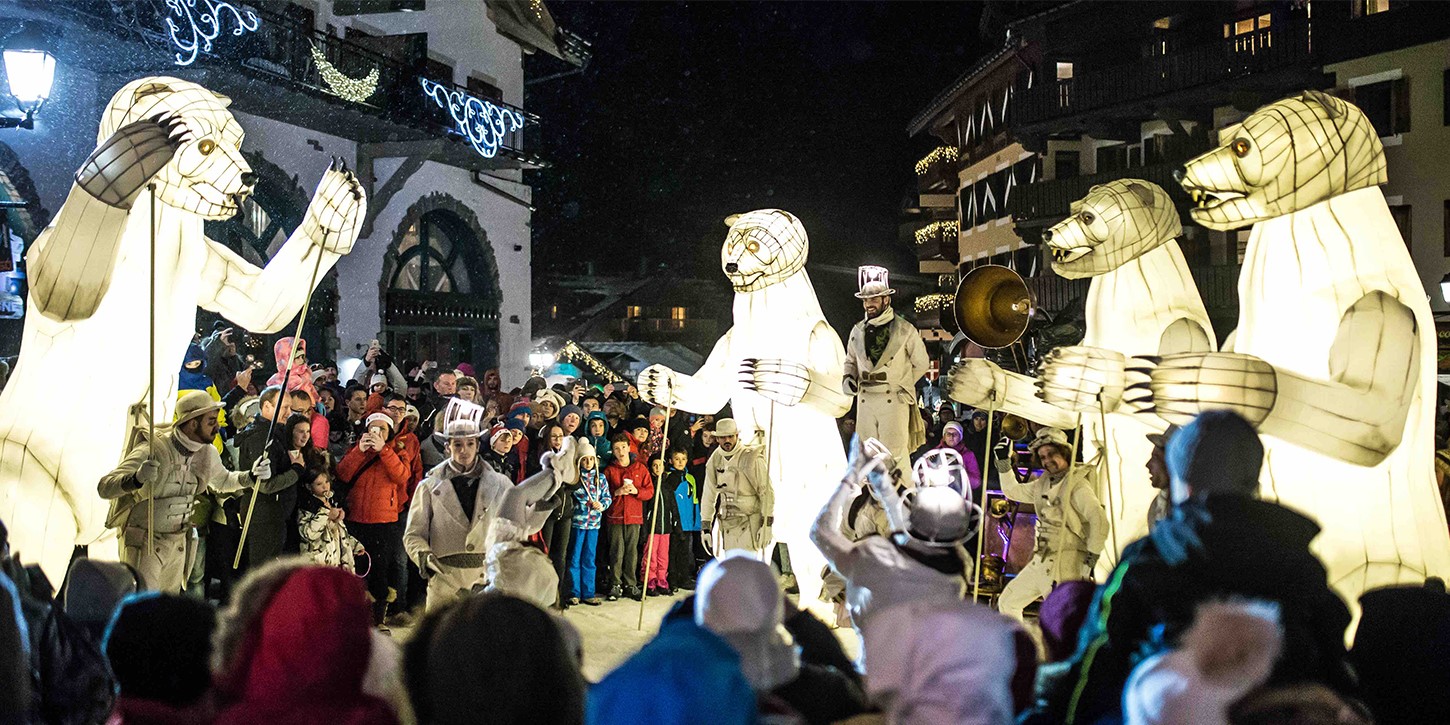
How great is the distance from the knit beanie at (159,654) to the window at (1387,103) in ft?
60.6

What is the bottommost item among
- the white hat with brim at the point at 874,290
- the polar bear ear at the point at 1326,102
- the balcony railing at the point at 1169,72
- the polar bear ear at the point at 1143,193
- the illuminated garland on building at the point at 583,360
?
the illuminated garland on building at the point at 583,360

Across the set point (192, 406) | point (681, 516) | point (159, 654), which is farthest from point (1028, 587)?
point (159, 654)

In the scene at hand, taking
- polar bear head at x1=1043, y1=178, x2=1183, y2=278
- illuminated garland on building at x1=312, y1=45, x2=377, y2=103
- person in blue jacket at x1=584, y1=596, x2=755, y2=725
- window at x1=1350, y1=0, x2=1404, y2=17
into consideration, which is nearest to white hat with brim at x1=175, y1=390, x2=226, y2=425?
polar bear head at x1=1043, y1=178, x2=1183, y2=278

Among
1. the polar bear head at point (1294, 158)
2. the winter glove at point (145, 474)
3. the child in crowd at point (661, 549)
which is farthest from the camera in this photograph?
the child in crowd at point (661, 549)

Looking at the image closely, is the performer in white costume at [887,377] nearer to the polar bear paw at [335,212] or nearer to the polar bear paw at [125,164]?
the polar bear paw at [335,212]

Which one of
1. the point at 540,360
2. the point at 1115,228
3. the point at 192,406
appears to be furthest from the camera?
the point at 540,360

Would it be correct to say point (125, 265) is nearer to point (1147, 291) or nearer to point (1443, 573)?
point (1147, 291)

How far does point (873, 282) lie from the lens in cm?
859

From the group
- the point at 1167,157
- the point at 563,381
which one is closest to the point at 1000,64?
the point at 1167,157

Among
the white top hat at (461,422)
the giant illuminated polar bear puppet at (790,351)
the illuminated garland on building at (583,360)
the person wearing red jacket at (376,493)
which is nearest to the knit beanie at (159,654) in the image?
the white top hat at (461,422)

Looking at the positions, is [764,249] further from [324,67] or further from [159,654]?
[324,67]

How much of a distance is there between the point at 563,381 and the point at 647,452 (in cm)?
211

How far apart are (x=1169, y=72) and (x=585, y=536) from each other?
14.7 meters

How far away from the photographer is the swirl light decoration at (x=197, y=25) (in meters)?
13.0
